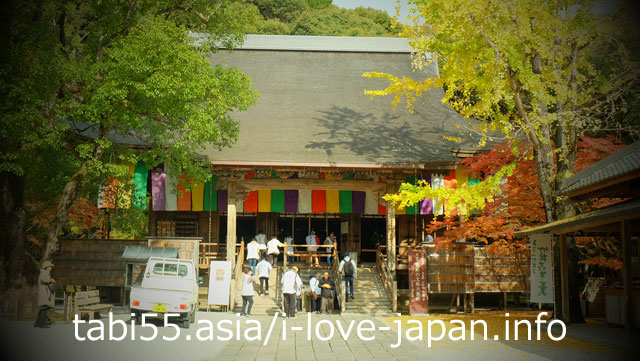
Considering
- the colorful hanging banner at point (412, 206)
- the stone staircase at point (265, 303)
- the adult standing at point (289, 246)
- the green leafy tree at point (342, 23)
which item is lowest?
the stone staircase at point (265, 303)

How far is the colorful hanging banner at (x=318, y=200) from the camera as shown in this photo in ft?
67.5

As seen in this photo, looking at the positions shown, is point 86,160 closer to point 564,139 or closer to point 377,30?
point 564,139

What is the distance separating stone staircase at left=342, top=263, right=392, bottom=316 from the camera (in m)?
17.4

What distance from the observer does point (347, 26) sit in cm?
4609

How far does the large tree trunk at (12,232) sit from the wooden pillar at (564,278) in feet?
43.7

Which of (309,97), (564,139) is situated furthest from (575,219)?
(309,97)

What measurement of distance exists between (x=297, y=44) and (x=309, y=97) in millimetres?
5055

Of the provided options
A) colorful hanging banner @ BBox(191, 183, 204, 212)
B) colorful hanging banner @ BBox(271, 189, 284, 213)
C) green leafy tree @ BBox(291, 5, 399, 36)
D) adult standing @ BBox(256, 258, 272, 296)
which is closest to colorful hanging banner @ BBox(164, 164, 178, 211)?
colorful hanging banner @ BBox(191, 183, 204, 212)

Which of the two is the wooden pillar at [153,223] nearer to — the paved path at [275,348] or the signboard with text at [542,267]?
the paved path at [275,348]

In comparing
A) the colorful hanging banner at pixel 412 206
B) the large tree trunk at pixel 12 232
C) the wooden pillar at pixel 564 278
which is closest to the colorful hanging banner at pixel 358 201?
the colorful hanging banner at pixel 412 206

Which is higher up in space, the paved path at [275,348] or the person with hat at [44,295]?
the person with hat at [44,295]

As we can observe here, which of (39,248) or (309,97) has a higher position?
(309,97)

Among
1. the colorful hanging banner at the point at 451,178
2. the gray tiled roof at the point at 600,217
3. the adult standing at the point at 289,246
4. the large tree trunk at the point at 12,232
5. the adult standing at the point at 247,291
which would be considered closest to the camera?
the gray tiled roof at the point at 600,217

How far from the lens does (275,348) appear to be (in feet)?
35.0
